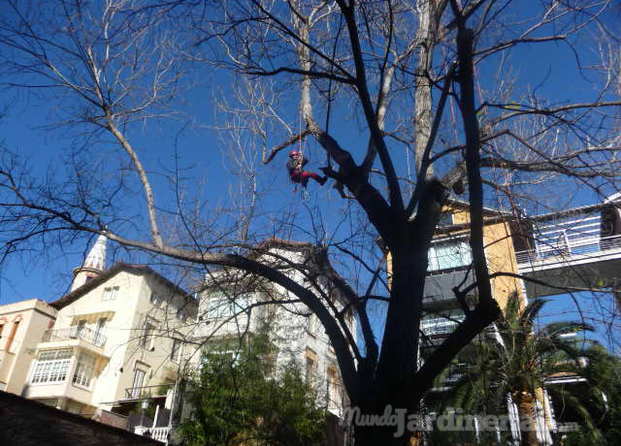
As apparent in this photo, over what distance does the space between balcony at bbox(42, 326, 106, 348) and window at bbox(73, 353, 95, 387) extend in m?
0.80

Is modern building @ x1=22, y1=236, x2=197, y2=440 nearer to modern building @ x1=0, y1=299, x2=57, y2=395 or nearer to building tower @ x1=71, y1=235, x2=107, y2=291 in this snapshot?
modern building @ x1=0, y1=299, x2=57, y2=395

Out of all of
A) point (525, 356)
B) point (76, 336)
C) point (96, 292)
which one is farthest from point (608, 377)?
point (96, 292)

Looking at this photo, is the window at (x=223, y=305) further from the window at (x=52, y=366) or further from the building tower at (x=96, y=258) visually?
the window at (x=52, y=366)

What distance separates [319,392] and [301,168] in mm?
12762

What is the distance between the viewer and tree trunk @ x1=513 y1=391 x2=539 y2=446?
11266 millimetres

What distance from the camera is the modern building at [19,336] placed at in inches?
1150

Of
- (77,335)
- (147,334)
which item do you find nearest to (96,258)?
(147,334)

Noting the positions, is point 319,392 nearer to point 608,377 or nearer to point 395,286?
point 608,377

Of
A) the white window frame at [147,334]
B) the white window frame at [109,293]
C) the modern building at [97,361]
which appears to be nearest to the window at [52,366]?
the modern building at [97,361]

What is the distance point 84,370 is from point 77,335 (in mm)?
1924

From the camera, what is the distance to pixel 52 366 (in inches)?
1105

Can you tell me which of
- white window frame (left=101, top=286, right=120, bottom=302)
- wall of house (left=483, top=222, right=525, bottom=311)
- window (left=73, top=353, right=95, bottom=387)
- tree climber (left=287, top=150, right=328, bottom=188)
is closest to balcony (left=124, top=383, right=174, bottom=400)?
window (left=73, top=353, right=95, bottom=387)

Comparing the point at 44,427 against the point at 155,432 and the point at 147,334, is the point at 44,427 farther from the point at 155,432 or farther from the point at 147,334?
the point at 155,432

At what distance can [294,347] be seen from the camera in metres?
19.5
